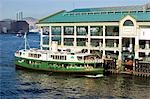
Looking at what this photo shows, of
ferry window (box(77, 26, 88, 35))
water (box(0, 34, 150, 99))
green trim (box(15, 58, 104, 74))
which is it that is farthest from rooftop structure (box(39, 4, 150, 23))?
water (box(0, 34, 150, 99))

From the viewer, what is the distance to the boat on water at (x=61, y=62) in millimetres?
87400

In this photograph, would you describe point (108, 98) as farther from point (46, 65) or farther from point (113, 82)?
point (46, 65)

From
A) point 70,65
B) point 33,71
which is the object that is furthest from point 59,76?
point 33,71

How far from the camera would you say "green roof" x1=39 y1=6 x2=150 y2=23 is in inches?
3738

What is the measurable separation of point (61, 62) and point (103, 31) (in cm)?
1357

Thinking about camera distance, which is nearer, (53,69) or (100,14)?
(53,69)

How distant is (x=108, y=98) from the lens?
65562 millimetres

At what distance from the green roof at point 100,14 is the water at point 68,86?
15.7 m

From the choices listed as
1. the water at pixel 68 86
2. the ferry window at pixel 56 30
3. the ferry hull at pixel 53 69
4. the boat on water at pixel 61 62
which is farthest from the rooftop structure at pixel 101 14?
the water at pixel 68 86

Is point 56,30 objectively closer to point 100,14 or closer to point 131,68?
point 100,14

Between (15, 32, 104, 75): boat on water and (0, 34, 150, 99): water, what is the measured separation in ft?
7.92

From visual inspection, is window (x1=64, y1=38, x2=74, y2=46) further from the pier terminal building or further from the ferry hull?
the ferry hull

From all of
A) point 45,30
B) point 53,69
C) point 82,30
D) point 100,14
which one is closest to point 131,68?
point 53,69

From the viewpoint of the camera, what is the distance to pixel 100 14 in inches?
4008
